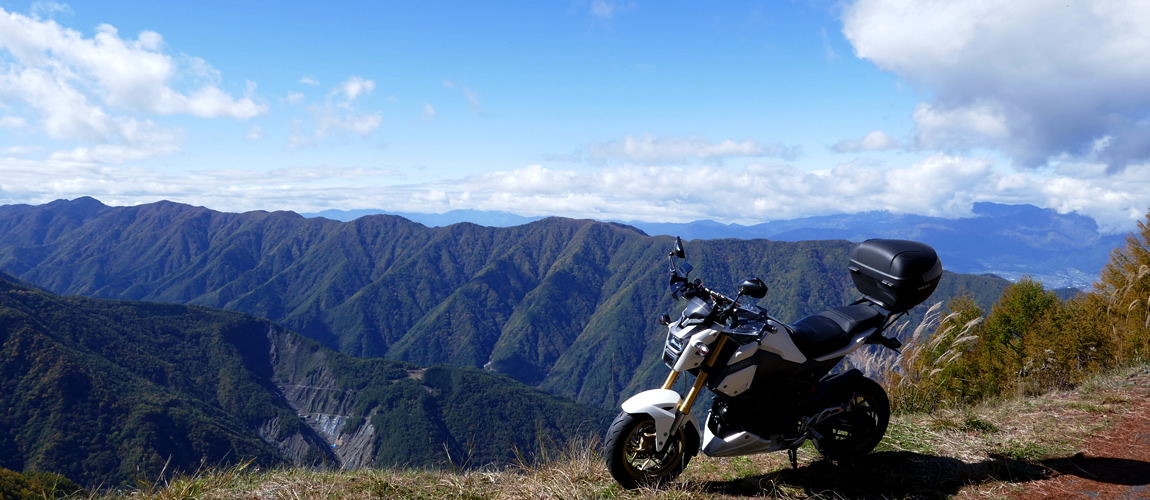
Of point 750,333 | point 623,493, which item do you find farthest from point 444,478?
point 750,333

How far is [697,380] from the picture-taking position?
4.88 meters

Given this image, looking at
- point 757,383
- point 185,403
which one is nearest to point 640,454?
point 757,383

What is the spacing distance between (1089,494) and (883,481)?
4.84 feet

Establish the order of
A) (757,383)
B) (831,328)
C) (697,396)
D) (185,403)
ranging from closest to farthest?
(697,396) → (757,383) → (831,328) → (185,403)

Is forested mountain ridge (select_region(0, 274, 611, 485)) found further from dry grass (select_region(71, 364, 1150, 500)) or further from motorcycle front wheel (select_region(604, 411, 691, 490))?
motorcycle front wheel (select_region(604, 411, 691, 490))

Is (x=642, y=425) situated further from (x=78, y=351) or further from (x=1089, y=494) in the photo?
(x=78, y=351)

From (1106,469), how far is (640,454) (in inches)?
159

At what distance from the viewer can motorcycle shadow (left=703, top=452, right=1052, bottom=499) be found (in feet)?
15.8

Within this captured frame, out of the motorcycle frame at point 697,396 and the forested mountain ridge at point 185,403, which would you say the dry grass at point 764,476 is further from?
the forested mountain ridge at point 185,403

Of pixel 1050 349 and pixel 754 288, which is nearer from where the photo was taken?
pixel 754 288

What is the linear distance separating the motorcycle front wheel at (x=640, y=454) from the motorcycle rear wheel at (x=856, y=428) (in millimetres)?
1407

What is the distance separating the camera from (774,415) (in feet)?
16.9

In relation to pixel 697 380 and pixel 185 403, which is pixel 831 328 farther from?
pixel 185 403

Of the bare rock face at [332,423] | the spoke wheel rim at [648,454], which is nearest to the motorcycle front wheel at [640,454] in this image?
the spoke wheel rim at [648,454]
